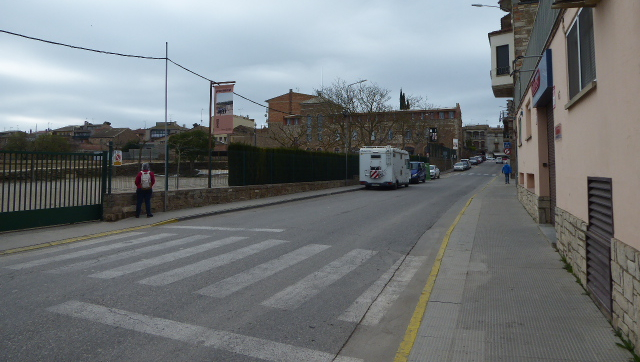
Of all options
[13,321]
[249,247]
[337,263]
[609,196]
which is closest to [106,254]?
[249,247]

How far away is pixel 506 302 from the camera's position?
5.39 meters

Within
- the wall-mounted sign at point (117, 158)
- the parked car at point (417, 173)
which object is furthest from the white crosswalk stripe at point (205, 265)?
the parked car at point (417, 173)

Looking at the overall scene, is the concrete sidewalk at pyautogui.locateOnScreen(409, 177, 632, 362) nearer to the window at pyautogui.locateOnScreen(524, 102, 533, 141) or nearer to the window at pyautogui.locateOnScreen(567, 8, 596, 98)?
the window at pyautogui.locateOnScreen(567, 8, 596, 98)

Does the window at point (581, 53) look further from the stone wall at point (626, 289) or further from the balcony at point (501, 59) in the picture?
the balcony at point (501, 59)

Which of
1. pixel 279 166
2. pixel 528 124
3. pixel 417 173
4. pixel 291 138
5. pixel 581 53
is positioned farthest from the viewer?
pixel 291 138

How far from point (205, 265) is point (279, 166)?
16.5m

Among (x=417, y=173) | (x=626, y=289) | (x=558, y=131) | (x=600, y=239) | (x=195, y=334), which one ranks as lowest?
(x=195, y=334)

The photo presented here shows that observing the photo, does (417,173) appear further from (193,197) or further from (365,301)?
(365,301)

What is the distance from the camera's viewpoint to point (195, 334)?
4.47 m

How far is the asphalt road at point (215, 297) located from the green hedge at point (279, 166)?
30.9ft

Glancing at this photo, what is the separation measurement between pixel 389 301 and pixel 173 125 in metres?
104

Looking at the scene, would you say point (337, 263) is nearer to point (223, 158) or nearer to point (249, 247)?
point (249, 247)

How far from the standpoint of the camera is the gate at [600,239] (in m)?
4.73

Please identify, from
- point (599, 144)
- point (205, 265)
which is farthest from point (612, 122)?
point (205, 265)
